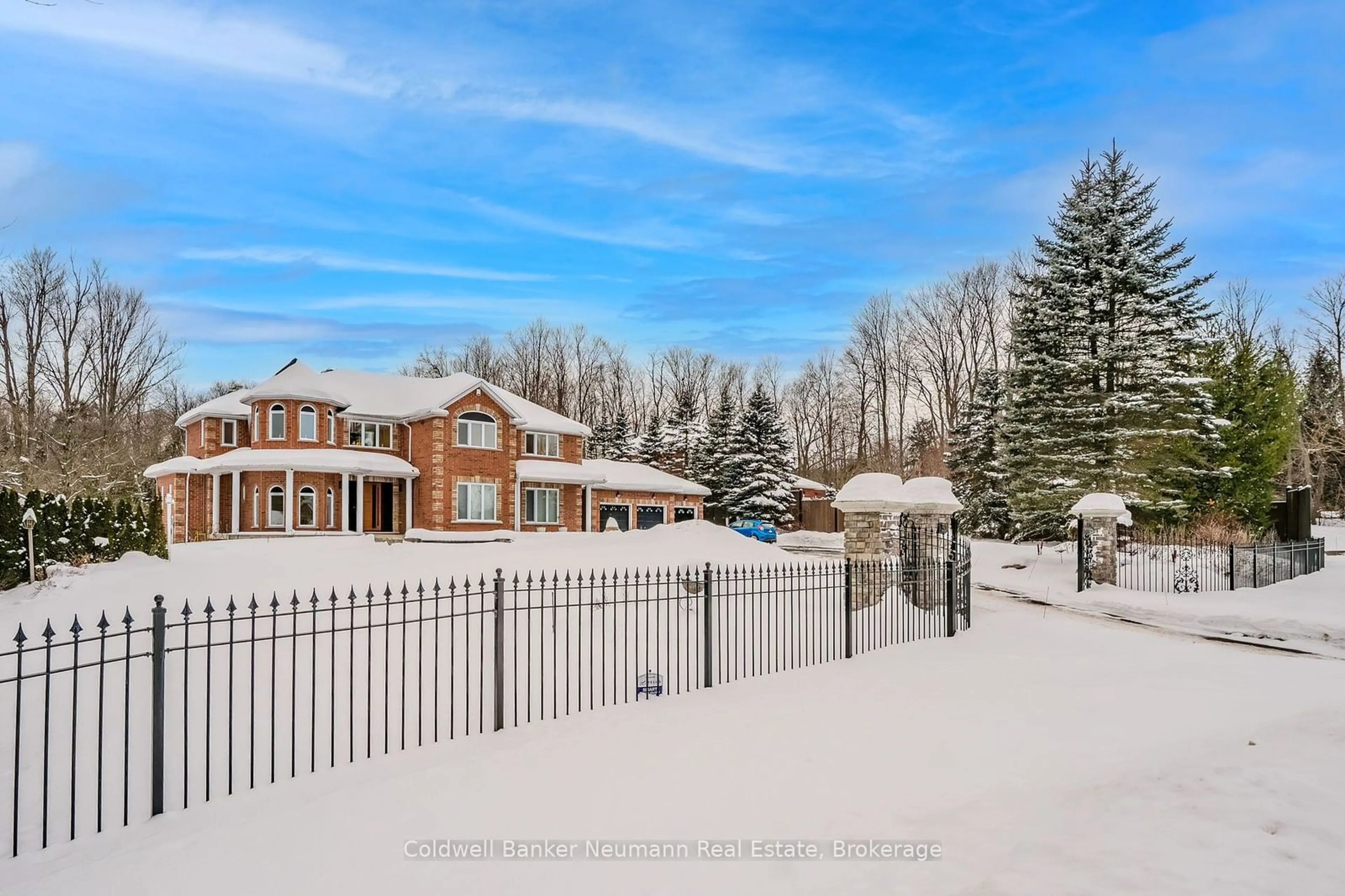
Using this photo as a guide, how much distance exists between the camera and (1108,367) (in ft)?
85.9

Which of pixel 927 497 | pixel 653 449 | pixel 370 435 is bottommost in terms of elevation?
pixel 927 497

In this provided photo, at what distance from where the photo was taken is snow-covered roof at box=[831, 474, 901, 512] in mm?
14406

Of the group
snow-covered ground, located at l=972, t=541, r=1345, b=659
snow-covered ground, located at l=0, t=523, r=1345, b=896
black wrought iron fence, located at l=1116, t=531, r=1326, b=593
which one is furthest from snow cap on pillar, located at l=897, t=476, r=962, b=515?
black wrought iron fence, located at l=1116, t=531, r=1326, b=593

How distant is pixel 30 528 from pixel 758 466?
35230mm

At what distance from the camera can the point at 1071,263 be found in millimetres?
26953

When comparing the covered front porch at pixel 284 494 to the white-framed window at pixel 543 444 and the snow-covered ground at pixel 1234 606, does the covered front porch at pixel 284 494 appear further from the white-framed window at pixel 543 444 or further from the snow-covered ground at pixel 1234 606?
the snow-covered ground at pixel 1234 606

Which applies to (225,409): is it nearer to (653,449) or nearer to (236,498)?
(236,498)

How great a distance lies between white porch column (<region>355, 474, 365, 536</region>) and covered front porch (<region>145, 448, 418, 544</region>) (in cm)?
4

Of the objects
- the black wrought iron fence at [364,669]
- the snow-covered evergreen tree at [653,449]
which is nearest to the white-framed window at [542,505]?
the black wrought iron fence at [364,669]

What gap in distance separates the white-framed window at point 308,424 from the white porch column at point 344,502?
6.17 feet

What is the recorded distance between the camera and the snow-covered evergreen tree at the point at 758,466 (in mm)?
47312

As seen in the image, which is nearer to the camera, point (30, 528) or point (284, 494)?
point (30, 528)

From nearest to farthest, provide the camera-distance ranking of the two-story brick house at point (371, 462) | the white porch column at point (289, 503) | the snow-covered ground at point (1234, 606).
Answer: the snow-covered ground at point (1234, 606)
the white porch column at point (289, 503)
the two-story brick house at point (371, 462)

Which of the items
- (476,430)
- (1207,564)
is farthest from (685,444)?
(1207,564)
